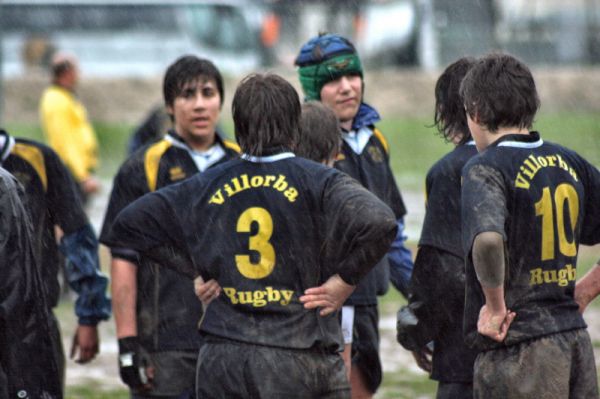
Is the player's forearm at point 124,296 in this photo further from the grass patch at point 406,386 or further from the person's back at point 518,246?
the grass patch at point 406,386

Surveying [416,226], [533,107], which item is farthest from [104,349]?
[416,226]

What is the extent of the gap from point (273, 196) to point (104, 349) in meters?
6.34

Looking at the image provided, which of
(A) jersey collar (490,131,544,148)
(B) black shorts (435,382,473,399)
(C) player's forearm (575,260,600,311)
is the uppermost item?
(A) jersey collar (490,131,544,148)

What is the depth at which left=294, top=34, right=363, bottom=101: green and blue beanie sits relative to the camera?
674cm

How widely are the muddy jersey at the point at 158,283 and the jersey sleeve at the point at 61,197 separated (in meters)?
0.29

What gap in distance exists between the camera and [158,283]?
251 inches

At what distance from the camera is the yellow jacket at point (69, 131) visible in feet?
42.9

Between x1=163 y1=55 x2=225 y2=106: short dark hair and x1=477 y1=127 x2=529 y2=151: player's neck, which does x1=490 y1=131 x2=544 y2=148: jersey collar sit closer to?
x1=477 y1=127 x2=529 y2=151: player's neck

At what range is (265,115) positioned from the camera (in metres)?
5.11

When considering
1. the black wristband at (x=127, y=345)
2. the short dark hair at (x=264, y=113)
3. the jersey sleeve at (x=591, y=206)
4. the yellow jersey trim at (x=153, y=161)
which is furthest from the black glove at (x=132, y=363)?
the jersey sleeve at (x=591, y=206)

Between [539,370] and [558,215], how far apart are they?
0.58 meters

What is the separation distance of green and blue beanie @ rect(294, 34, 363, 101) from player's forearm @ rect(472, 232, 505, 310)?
2.02 m

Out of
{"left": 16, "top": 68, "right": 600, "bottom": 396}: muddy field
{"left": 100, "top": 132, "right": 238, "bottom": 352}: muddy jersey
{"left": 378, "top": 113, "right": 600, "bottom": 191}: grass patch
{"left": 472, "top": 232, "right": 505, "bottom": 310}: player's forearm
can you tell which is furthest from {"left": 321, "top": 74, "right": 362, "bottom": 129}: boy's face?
{"left": 16, "top": 68, "right": 600, "bottom": 396}: muddy field

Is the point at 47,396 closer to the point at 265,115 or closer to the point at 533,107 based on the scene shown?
the point at 265,115
